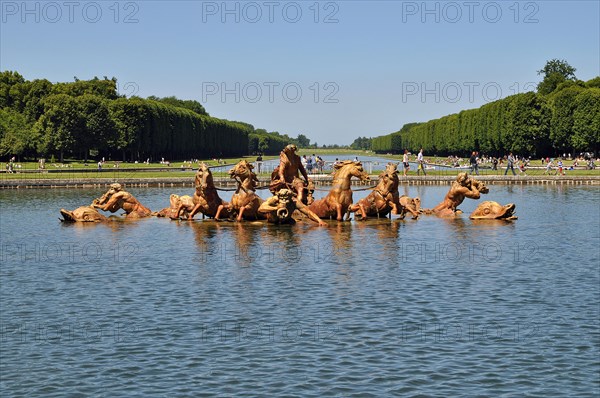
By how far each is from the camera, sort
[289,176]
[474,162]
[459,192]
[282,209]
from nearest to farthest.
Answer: [282,209], [289,176], [459,192], [474,162]

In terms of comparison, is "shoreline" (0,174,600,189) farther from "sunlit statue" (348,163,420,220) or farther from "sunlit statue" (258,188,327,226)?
"sunlit statue" (258,188,327,226)

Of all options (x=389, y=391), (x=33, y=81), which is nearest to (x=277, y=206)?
(x=389, y=391)

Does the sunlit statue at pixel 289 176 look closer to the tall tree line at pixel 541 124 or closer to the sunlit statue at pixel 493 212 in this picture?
the sunlit statue at pixel 493 212

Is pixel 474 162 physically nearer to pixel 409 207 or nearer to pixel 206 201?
pixel 409 207

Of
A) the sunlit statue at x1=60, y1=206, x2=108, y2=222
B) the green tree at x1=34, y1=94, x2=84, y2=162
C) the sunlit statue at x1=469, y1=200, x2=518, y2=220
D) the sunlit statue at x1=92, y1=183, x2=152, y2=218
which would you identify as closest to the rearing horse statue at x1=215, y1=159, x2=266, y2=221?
the sunlit statue at x1=92, y1=183, x2=152, y2=218

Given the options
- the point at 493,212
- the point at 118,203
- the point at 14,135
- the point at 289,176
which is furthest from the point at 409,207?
the point at 14,135

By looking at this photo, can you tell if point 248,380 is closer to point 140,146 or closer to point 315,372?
point 315,372

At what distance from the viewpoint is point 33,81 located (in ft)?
363

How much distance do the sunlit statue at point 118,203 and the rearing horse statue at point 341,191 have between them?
6899mm

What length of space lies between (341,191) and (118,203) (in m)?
8.00

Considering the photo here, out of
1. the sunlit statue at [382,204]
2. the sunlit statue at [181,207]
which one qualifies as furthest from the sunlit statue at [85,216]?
the sunlit statue at [382,204]

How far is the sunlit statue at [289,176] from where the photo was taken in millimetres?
29406

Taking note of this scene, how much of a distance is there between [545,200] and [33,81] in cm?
8250

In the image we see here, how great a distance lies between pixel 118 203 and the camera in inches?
1231
